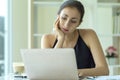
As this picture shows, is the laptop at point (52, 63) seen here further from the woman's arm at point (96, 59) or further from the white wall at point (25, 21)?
the white wall at point (25, 21)

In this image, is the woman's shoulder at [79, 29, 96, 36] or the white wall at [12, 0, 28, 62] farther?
the white wall at [12, 0, 28, 62]

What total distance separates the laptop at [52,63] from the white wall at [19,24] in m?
2.29

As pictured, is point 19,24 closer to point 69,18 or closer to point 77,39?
point 77,39

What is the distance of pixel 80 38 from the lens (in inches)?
78.9

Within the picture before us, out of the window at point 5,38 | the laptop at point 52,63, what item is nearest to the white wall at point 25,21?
the window at point 5,38

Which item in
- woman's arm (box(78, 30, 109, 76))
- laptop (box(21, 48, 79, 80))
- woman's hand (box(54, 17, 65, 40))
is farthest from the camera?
woman's hand (box(54, 17, 65, 40))

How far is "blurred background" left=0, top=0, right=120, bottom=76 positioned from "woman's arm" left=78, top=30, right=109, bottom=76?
144cm

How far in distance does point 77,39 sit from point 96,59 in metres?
0.26

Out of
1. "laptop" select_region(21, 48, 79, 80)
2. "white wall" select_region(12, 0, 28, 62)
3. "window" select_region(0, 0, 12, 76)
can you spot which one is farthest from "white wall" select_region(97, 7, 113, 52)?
"laptop" select_region(21, 48, 79, 80)

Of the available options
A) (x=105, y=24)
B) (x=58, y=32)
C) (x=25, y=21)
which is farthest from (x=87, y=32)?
(x=25, y=21)

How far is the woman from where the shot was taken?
1813 millimetres

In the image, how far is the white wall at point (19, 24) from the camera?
11.6 feet

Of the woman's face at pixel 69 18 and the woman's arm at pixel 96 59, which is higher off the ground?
the woman's face at pixel 69 18

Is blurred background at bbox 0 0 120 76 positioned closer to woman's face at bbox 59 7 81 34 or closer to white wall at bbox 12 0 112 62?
white wall at bbox 12 0 112 62
